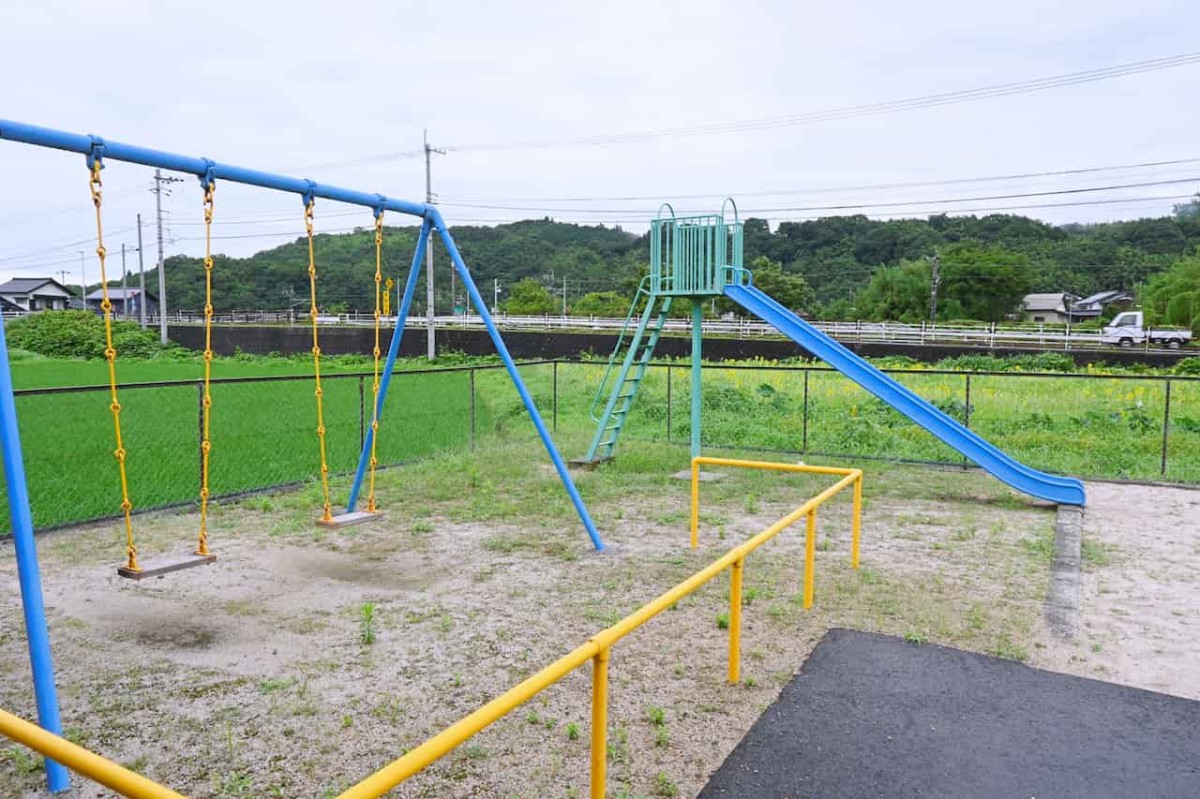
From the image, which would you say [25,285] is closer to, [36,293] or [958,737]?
[36,293]

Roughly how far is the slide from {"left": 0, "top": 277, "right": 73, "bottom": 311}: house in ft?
295

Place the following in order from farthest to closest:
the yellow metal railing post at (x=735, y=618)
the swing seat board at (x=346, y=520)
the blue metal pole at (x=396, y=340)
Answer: the blue metal pole at (x=396, y=340), the swing seat board at (x=346, y=520), the yellow metal railing post at (x=735, y=618)

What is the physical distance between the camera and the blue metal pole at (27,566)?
3.79 meters

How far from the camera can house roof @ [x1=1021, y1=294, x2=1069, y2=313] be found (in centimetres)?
7616

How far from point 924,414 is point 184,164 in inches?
323

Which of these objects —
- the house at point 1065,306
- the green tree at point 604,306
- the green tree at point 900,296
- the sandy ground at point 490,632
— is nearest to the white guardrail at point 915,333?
the green tree at point 604,306

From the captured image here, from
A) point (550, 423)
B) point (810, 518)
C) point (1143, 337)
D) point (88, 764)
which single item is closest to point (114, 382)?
point (88, 764)

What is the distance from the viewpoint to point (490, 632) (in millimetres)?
5500

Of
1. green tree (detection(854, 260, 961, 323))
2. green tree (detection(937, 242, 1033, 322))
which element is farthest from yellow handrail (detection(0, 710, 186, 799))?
green tree (detection(937, 242, 1033, 322))

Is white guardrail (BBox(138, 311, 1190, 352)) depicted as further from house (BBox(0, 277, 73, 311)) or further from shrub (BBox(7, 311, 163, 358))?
house (BBox(0, 277, 73, 311))

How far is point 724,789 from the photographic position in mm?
3627

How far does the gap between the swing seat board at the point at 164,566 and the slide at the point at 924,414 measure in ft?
22.5

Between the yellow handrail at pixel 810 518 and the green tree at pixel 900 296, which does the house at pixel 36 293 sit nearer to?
the green tree at pixel 900 296

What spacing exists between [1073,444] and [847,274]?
64.3 m
